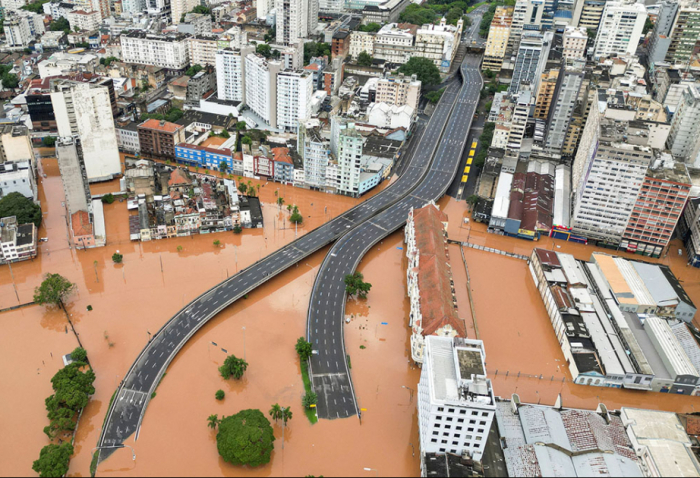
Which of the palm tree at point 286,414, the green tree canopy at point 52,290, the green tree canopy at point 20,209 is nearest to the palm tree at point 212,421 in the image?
the palm tree at point 286,414

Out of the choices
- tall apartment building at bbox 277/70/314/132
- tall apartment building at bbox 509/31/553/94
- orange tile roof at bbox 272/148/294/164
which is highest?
tall apartment building at bbox 509/31/553/94

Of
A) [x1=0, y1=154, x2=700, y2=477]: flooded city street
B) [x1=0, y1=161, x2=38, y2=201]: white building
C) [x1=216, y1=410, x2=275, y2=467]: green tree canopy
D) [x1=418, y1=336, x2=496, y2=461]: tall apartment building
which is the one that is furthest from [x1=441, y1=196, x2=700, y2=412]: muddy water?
[x1=0, y1=161, x2=38, y2=201]: white building

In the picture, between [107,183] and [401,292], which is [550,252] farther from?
[107,183]

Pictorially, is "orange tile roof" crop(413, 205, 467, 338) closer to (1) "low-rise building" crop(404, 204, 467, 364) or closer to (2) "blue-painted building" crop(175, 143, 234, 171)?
(1) "low-rise building" crop(404, 204, 467, 364)

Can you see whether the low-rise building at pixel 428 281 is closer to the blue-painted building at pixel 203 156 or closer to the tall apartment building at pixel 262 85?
the blue-painted building at pixel 203 156

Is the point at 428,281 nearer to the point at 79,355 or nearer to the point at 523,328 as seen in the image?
the point at 523,328

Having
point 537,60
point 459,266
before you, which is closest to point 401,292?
point 459,266
